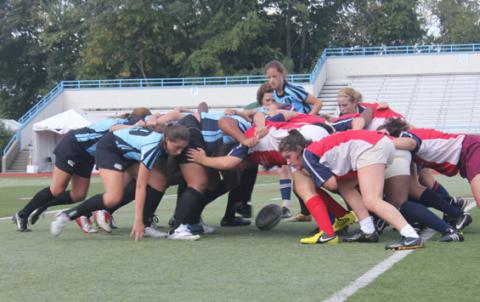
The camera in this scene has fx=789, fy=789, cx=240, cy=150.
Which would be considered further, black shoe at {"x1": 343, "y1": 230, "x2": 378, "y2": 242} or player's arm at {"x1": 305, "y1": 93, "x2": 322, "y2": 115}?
player's arm at {"x1": 305, "y1": 93, "x2": 322, "y2": 115}

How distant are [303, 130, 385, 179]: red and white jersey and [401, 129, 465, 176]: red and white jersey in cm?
73

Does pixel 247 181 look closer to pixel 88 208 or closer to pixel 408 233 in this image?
pixel 88 208

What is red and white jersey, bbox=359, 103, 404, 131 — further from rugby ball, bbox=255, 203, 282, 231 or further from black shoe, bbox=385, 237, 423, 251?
black shoe, bbox=385, 237, 423, 251

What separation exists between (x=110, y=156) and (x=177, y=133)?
1.05 metres

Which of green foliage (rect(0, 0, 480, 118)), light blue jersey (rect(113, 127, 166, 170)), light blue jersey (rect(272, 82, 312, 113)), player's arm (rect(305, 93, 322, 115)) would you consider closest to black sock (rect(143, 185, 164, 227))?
light blue jersey (rect(113, 127, 166, 170))

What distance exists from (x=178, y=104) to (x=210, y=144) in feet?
111

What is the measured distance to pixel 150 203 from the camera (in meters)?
8.14

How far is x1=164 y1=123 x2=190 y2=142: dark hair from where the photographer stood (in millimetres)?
7145

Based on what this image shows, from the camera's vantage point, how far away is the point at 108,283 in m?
5.10

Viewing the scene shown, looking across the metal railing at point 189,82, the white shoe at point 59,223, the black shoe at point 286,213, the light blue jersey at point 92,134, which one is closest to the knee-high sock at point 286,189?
the black shoe at point 286,213

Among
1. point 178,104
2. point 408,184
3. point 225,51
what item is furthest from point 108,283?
point 225,51

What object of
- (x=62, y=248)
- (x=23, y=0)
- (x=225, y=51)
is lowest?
(x=62, y=248)

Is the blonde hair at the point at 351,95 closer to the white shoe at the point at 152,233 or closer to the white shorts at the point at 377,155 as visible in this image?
the white shorts at the point at 377,155

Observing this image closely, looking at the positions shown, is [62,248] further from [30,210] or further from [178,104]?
[178,104]
